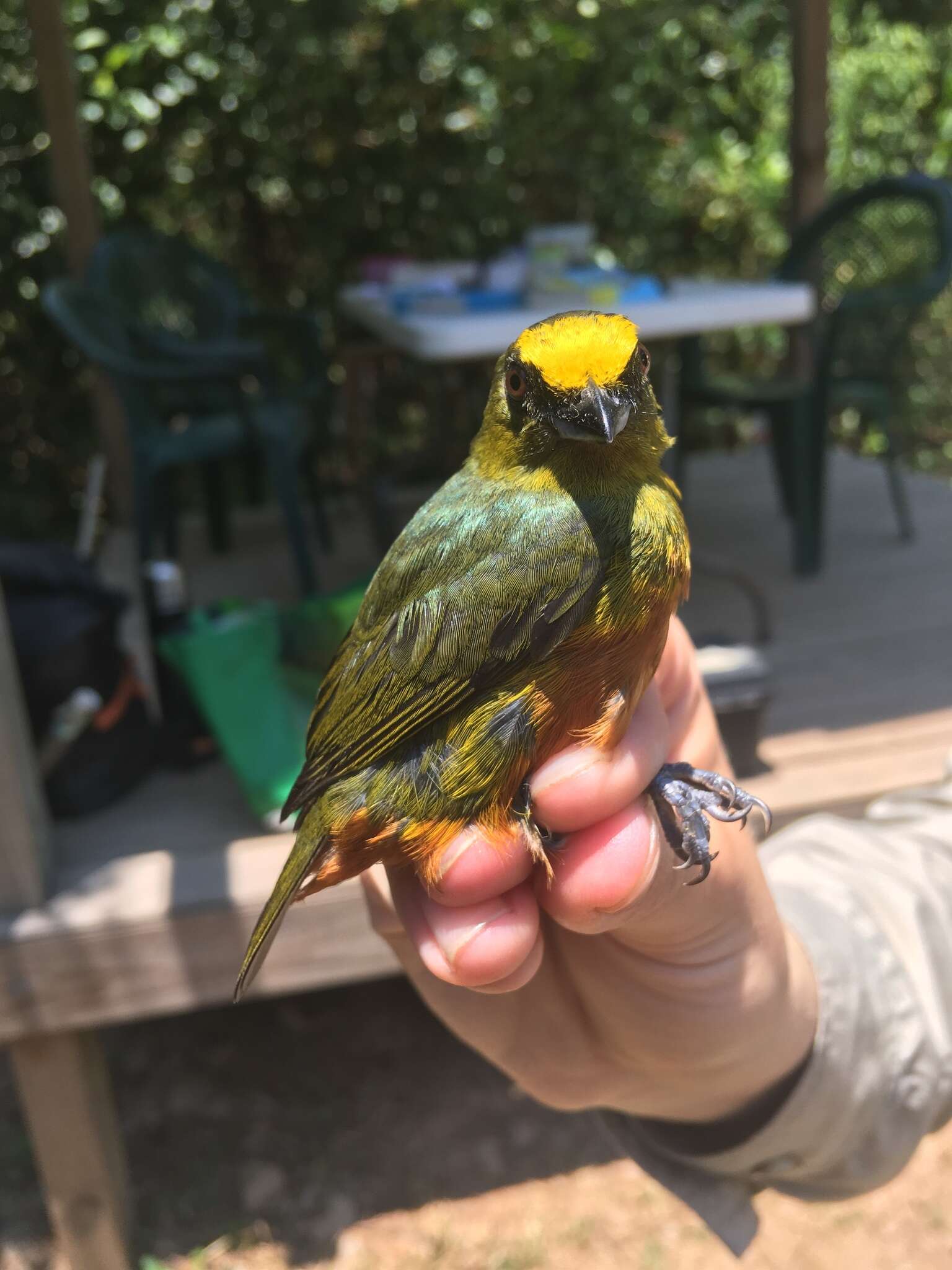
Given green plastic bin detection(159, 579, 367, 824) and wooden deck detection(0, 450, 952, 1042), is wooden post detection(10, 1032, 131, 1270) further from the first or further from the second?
green plastic bin detection(159, 579, 367, 824)

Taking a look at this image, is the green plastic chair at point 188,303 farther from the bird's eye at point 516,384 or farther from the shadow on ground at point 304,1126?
the bird's eye at point 516,384

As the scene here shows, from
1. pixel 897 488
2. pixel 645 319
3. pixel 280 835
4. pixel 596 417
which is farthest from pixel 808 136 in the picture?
pixel 596 417

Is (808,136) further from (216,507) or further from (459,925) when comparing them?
(459,925)

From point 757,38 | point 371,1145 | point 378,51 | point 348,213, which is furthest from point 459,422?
point 371,1145

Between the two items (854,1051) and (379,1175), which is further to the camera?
(379,1175)

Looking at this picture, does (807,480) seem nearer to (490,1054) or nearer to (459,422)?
(459,422)
